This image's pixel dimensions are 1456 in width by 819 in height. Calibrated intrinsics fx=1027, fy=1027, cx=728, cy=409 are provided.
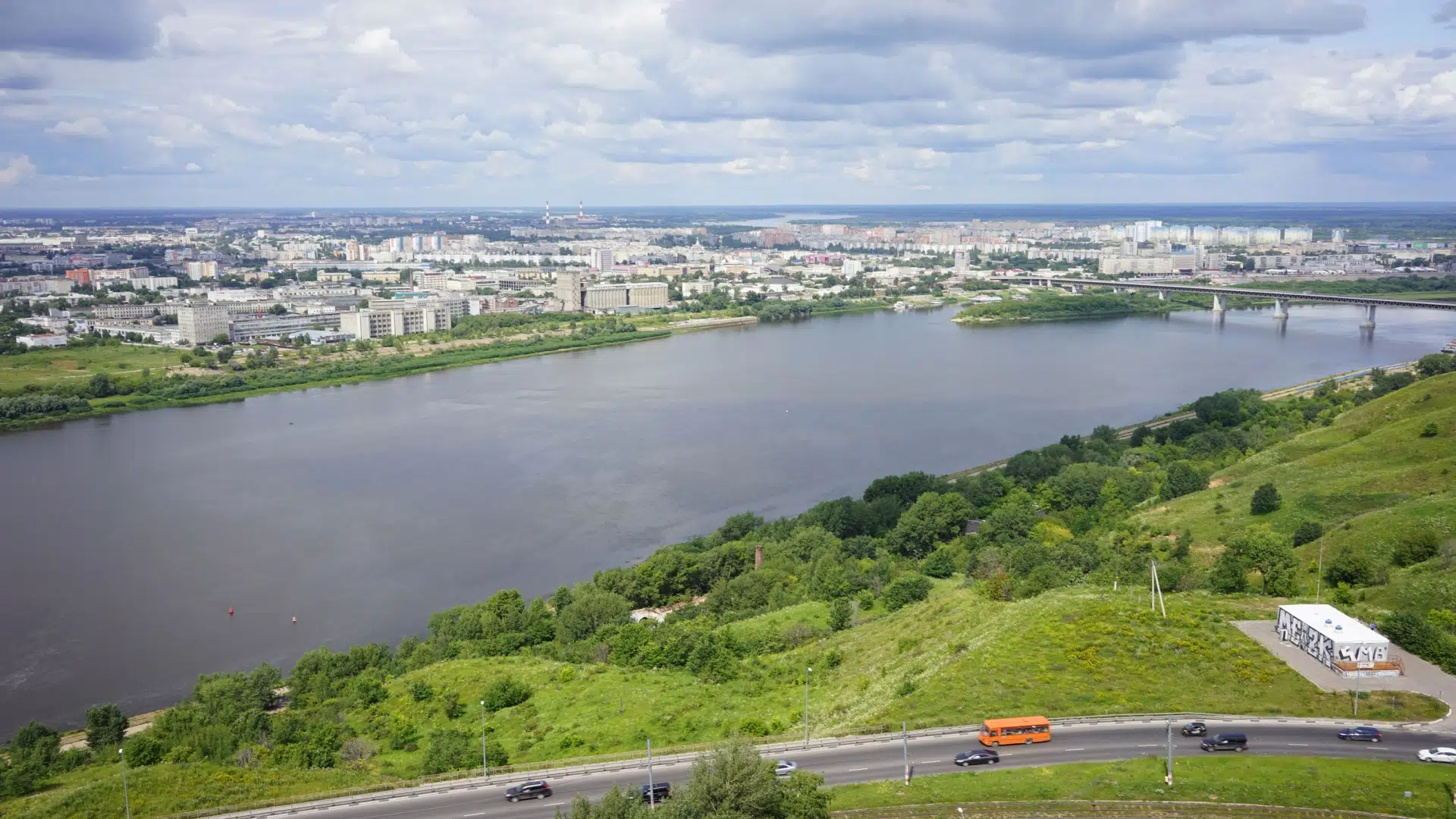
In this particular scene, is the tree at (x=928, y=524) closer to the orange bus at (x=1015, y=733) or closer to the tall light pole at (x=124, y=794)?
the orange bus at (x=1015, y=733)

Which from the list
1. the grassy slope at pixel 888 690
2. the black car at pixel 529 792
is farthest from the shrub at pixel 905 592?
the black car at pixel 529 792

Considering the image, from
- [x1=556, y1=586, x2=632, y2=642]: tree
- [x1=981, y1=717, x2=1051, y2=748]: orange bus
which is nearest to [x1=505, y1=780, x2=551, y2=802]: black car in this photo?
[x1=981, y1=717, x2=1051, y2=748]: orange bus

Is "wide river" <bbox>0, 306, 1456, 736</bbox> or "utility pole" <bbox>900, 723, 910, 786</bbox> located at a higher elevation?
"utility pole" <bbox>900, 723, 910, 786</bbox>

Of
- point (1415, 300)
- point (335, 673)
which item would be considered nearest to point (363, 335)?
point (335, 673)

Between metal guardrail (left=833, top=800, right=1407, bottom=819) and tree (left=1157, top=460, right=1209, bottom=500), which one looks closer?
metal guardrail (left=833, top=800, right=1407, bottom=819)

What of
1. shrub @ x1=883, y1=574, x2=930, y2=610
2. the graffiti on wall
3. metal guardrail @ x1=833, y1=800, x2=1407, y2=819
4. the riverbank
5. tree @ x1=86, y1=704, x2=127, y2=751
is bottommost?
tree @ x1=86, y1=704, x2=127, y2=751

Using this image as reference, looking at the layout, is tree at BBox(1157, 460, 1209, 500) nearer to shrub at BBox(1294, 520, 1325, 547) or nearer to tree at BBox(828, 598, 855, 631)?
shrub at BBox(1294, 520, 1325, 547)

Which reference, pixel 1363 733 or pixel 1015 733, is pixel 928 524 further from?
pixel 1363 733

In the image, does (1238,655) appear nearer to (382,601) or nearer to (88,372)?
(382,601)
